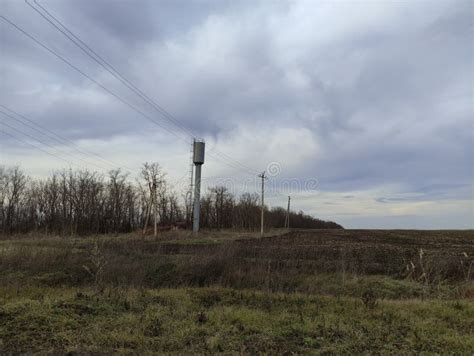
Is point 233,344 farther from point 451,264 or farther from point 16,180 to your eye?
point 16,180

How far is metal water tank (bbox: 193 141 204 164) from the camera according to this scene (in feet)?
183

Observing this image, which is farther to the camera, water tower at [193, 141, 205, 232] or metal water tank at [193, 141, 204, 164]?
metal water tank at [193, 141, 204, 164]

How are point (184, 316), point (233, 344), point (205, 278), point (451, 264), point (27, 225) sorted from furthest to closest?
point (27, 225) < point (451, 264) < point (205, 278) < point (184, 316) < point (233, 344)

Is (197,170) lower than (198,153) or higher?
lower

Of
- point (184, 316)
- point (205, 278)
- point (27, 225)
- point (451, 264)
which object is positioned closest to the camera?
point (184, 316)

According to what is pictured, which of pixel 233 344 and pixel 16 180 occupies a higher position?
pixel 16 180

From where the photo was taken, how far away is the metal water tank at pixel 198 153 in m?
55.8

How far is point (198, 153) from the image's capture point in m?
56.0

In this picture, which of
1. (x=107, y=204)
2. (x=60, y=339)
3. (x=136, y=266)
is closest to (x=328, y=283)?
(x=136, y=266)

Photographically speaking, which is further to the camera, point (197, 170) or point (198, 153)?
point (197, 170)

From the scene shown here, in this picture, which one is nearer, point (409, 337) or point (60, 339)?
point (60, 339)

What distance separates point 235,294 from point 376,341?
186 inches

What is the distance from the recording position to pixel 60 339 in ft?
20.1

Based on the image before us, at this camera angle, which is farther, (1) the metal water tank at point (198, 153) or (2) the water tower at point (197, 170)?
(1) the metal water tank at point (198, 153)
